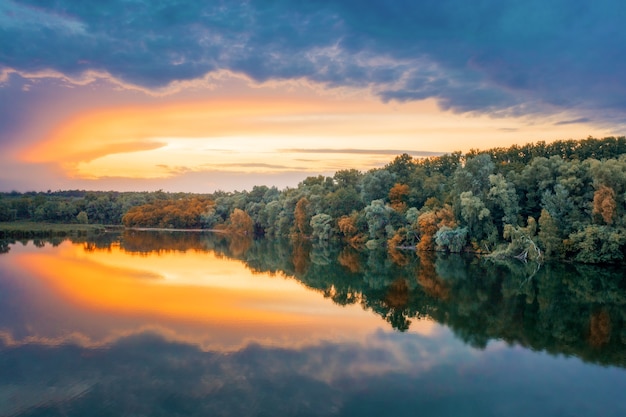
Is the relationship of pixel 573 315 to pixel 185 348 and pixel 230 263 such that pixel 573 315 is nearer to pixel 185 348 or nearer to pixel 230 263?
pixel 185 348

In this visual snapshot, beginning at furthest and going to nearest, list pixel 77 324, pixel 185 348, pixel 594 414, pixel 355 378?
1. pixel 77 324
2. pixel 185 348
3. pixel 355 378
4. pixel 594 414

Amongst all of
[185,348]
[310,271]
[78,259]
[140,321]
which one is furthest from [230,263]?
[185,348]

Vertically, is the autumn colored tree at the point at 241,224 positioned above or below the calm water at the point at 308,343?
below

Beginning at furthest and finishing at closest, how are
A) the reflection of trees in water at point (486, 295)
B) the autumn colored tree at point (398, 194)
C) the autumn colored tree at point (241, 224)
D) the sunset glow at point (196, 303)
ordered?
1. the autumn colored tree at point (241, 224)
2. the autumn colored tree at point (398, 194)
3. the reflection of trees in water at point (486, 295)
4. the sunset glow at point (196, 303)

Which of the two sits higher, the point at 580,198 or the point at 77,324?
the point at 580,198

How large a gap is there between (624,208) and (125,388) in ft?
127

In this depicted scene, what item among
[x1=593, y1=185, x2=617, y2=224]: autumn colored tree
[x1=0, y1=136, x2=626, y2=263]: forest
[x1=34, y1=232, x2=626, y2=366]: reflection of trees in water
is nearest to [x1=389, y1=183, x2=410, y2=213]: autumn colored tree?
[x1=0, y1=136, x2=626, y2=263]: forest

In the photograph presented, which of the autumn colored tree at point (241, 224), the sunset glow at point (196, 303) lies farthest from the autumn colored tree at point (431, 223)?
the autumn colored tree at point (241, 224)

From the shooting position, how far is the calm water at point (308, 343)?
12.2 m

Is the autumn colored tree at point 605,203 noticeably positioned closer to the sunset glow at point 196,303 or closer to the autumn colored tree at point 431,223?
the autumn colored tree at point 431,223

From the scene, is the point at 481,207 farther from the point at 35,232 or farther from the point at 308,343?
the point at 35,232

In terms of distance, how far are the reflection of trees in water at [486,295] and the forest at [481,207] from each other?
3103 mm

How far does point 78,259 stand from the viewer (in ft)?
130

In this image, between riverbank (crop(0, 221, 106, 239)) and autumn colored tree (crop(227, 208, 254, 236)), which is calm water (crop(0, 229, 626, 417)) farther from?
autumn colored tree (crop(227, 208, 254, 236))
